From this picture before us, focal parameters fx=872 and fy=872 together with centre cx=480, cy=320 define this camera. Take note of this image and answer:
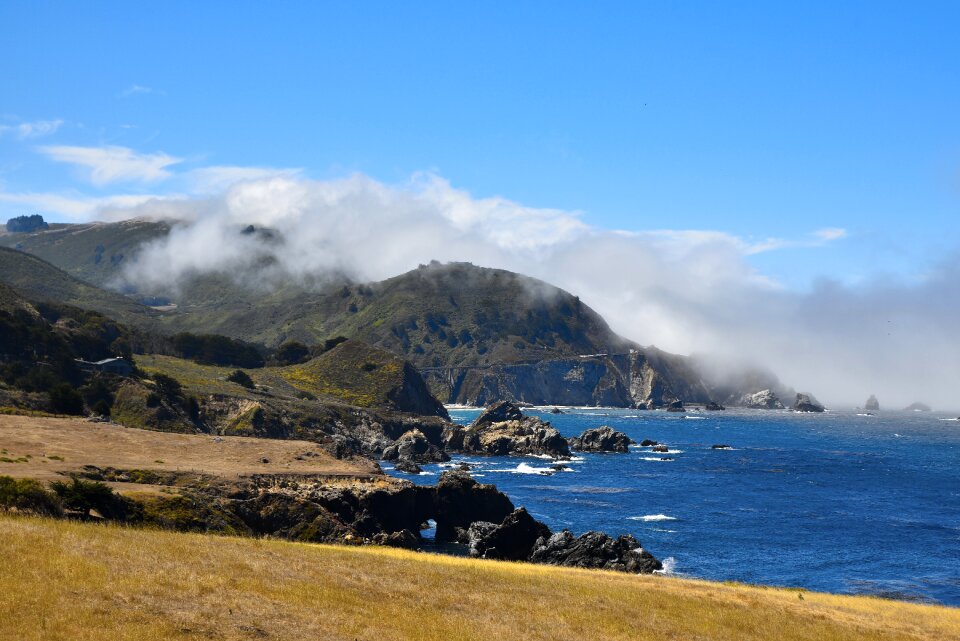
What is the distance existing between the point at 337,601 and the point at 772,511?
80548 mm

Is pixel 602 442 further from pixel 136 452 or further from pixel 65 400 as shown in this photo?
pixel 136 452

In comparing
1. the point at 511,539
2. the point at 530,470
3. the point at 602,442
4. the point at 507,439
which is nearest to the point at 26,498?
the point at 511,539

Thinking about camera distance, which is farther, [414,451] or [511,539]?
[414,451]

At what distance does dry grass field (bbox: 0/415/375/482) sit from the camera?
6253 centimetres

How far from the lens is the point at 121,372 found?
432 feet

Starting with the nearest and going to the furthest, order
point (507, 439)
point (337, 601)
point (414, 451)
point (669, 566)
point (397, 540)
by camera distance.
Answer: point (337, 601)
point (397, 540)
point (669, 566)
point (414, 451)
point (507, 439)

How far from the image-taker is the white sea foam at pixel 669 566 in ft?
212

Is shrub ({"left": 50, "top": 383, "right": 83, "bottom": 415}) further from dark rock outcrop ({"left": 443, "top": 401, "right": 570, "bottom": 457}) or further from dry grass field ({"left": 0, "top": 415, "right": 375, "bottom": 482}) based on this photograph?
dark rock outcrop ({"left": 443, "top": 401, "right": 570, "bottom": 457})

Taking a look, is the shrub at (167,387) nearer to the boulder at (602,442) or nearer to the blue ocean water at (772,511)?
the blue ocean water at (772,511)

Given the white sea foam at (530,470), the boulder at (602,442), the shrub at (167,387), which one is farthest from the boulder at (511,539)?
the boulder at (602,442)

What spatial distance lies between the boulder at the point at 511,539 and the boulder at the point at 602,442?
101188 mm

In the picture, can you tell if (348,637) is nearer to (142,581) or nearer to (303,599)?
(303,599)

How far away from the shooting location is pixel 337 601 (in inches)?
1180

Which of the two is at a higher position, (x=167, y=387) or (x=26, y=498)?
(x=167, y=387)
